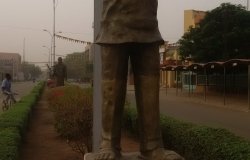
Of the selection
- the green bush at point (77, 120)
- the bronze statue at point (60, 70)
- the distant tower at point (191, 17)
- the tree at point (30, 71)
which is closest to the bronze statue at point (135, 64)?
the green bush at point (77, 120)

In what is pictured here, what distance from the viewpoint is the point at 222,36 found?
27.7m

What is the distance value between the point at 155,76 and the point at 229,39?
24397 millimetres

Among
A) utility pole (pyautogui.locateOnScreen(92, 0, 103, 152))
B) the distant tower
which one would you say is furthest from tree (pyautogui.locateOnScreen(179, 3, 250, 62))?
utility pole (pyautogui.locateOnScreen(92, 0, 103, 152))

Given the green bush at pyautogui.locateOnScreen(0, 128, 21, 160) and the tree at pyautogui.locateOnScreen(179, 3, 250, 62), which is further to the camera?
the tree at pyautogui.locateOnScreen(179, 3, 250, 62)

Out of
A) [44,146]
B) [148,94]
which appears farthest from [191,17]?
[148,94]

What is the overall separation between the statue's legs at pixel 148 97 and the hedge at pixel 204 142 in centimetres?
211

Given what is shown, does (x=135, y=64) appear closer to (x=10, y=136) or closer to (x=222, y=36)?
(x=10, y=136)

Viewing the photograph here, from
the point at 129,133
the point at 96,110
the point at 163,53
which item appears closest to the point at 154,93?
the point at 96,110

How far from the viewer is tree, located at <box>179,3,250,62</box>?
27.4 m

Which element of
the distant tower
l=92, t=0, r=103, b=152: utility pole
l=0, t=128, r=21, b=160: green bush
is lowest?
l=0, t=128, r=21, b=160: green bush

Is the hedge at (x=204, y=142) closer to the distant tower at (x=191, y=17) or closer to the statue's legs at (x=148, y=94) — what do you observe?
the statue's legs at (x=148, y=94)

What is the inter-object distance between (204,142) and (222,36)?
21.9 meters

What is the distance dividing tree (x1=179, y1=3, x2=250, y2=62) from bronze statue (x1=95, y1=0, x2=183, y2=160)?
79.5 ft

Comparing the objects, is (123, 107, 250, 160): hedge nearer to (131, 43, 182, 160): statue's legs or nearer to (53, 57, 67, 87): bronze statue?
(131, 43, 182, 160): statue's legs
